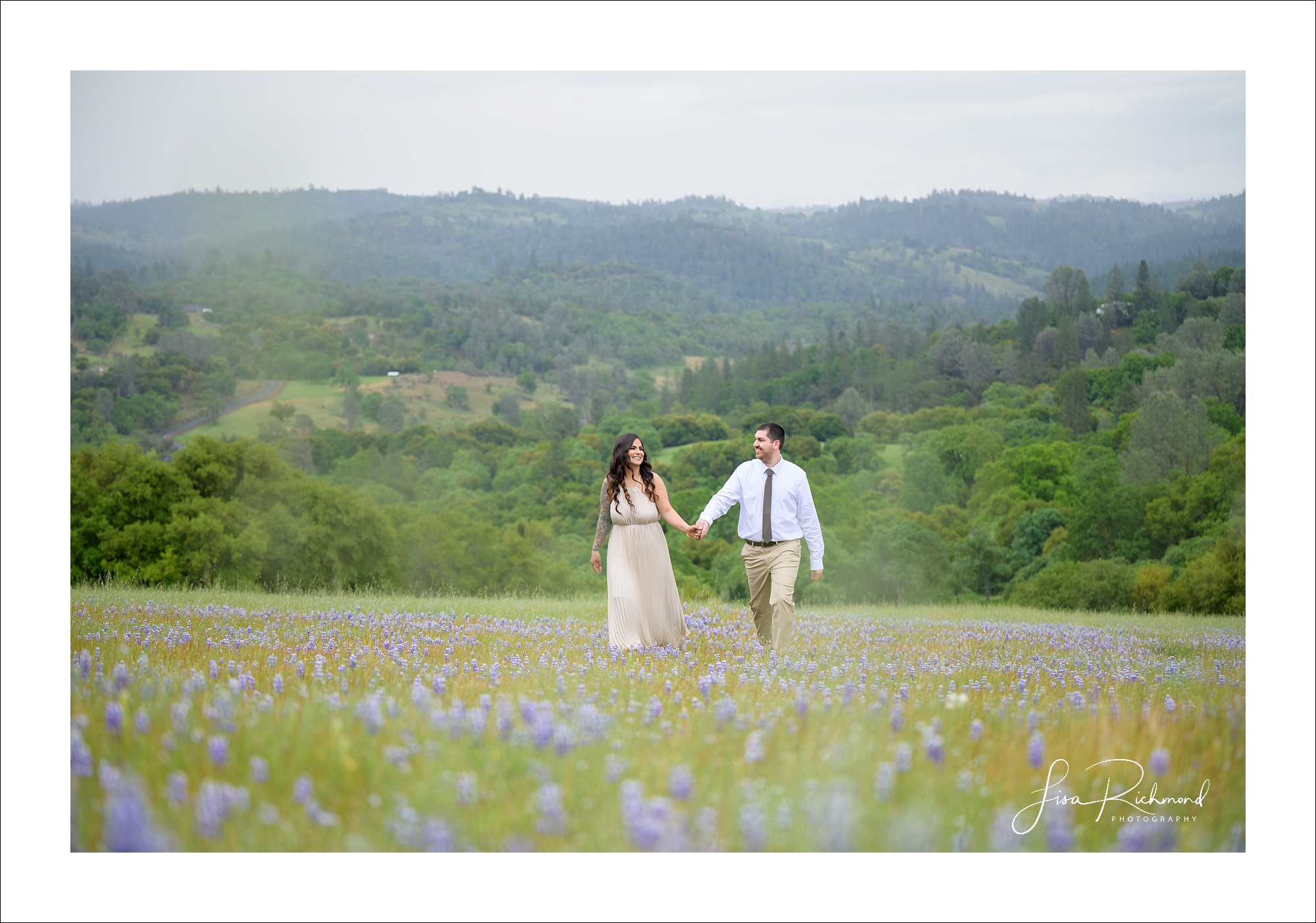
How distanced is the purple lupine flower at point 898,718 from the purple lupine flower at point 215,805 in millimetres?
3442

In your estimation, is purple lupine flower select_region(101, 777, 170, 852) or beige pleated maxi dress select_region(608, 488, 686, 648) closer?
purple lupine flower select_region(101, 777, 170, 852)

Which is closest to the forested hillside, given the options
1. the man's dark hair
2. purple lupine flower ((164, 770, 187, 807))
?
the man's dark hair

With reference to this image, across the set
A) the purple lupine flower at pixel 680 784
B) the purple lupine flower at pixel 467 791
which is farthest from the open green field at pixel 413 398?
the purple lupine flower at pixel 680 784

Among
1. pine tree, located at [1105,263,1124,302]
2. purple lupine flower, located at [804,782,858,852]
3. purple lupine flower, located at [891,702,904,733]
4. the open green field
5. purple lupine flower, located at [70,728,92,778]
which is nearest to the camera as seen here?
purple lupine flower, located at [804,782,858,852]

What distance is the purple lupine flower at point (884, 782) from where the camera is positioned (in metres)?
4.34

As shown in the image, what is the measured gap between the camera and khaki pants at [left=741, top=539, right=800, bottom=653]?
7.19m

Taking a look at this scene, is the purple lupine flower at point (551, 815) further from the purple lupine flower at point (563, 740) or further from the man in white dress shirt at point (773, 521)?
the man in white dress shirt at point (773, 521)

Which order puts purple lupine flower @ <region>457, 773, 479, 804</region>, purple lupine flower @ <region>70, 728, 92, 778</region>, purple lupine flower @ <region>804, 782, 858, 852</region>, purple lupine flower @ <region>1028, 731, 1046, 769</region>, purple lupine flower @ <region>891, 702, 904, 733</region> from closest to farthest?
purple lupine flower @ <region>457, 773, 479, 804</region>, purple lupine flower @ <region>804, 782, 858, 852</region>, purple lupine flower @ <region>70, 728, 92, 778</region>, purple lupine flower @ <region>1028, 731, 1046, 769</region>, purple lupine flower @ <region>891, 702, 904, 733</region>

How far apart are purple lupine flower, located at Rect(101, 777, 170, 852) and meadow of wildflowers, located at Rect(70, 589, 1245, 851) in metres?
0.01

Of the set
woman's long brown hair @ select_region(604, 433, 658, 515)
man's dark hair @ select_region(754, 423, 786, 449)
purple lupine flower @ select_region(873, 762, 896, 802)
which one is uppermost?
man's dark hair @ select_region(754, 423, 786, 449)

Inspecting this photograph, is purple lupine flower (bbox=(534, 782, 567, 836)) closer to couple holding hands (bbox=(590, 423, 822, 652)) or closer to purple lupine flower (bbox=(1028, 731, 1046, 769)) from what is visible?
purple lupine flower (bbox=(1028, 731, 1046, 769))

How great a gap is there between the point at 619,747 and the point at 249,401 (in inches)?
925

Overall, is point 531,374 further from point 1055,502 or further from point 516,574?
point 1055,502

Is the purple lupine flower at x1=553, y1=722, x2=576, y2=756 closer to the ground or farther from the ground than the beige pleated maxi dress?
closer to the ground
